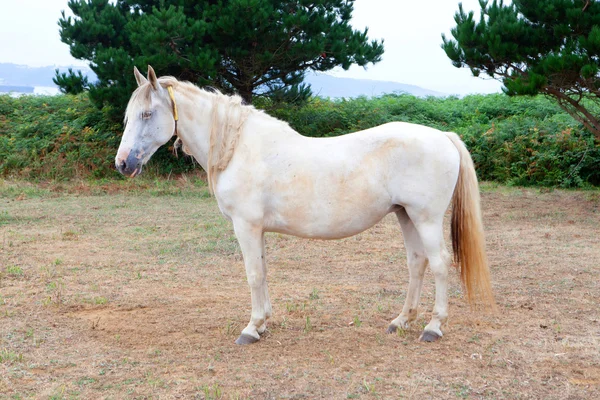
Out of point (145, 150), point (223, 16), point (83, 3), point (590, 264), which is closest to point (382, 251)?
point (590, 264)

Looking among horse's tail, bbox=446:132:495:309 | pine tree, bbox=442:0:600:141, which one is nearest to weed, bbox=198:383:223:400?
horse's tail, bbox=446:132:495:309

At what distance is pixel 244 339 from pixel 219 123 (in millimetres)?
1567

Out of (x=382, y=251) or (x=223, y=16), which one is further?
(x=223, y=16)

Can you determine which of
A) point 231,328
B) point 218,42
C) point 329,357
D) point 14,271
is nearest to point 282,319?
point 231,328

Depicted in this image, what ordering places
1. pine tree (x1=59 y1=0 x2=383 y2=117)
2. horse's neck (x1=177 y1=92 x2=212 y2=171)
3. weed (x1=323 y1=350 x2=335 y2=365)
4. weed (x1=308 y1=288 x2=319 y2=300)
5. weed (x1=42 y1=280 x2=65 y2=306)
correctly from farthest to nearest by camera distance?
pine tree (x1=59 y1=0 x2=383 y2=117), weed (x1=308 y1=288 x2=319 y2=300), weed (x1=42 y1=280 x2=65 y2=306), horse's neck (x1=177 y1=92 x2=212 y2=171), weed (x1=323 y1=350 x2=335 y2=365)

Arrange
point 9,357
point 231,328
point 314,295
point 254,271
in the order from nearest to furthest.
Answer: point 9,357
point 254,271
point 231,328
point 314,295

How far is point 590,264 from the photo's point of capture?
22.0 ft

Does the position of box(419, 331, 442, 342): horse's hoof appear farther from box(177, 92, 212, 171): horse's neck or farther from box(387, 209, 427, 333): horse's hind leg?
box(177, 92, 212, 171): horse's neck

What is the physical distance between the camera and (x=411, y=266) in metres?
4.65

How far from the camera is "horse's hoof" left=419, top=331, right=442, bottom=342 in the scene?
4.45 metres

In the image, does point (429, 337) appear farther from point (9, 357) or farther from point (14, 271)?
point (14, 271)

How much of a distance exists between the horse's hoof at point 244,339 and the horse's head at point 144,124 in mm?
1387

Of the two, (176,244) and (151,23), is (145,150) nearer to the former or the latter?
(176,244)

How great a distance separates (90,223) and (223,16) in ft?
17.1
